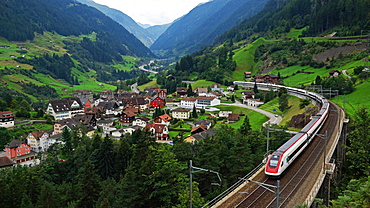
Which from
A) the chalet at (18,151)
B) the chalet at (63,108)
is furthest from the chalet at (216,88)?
the chalet at (18,151)

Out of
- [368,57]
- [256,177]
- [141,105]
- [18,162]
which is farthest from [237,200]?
[368,57]

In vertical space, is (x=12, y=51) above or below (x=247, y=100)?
above

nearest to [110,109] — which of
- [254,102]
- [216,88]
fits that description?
[216,88]

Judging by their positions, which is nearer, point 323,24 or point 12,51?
point 323,24

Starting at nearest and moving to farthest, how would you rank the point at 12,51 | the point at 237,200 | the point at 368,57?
the point at 237,200 → the point at 368,57 → the point at 12,51

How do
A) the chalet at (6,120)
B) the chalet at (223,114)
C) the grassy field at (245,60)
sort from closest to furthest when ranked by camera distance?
1. the chalet at (6,120)
2. the chalet at (223,114)
3. the grassy field at (245,60)

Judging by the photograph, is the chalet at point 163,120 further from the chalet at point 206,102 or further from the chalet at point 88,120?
the chalet at point 88,120

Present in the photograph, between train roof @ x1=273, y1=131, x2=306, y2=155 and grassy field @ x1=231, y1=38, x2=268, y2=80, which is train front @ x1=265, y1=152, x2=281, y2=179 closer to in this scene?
train roof @ x1=273, y1=131, x2=306, y2=155

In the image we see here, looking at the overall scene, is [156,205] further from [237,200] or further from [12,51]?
[12,51]
